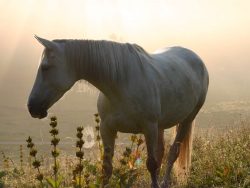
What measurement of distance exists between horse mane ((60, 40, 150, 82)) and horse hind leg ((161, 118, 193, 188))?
1842mm

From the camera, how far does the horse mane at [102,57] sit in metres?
4.12

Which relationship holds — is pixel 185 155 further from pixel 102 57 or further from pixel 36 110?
pixel 36 110

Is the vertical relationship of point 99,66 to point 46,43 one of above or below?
below

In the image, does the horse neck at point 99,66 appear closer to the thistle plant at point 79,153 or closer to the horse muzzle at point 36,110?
the horse muzzle at point 36,110

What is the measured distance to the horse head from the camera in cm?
399

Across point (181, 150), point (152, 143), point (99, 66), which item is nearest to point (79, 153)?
point (99, 66)

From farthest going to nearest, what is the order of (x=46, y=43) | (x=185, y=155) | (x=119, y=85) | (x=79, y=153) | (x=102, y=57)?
(x=185, y=155) → (x=119, y=85) → (x=102, y=57) → (x=46, y=43) → (x=79, y=153)

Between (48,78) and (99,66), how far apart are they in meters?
0.54

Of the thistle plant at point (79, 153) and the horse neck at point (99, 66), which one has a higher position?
the horse neck at point (99, 66)

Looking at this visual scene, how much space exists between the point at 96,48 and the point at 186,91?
1.49m

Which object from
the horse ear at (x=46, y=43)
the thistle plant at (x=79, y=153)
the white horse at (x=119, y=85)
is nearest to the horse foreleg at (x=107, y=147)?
the white horse at (x=119, y=85)

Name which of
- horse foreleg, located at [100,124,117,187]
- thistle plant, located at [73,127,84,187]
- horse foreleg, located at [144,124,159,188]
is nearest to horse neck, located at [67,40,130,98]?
horse foreleg, located at [100,124,117,187]

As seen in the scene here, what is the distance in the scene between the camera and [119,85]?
14.3ft

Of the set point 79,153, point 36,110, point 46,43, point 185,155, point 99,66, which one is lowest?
point 185,155
